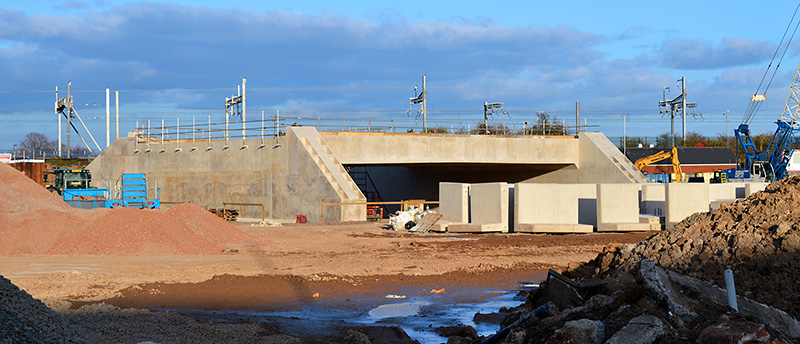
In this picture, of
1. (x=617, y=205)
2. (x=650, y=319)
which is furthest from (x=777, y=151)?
(x=650, y=319)

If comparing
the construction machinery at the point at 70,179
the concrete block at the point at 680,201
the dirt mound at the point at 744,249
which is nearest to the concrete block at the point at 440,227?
the concrete block at the point at 680,201

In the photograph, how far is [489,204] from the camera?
25.0 meters

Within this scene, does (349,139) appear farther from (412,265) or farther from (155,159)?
(412,265)

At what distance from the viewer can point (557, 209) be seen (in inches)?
981

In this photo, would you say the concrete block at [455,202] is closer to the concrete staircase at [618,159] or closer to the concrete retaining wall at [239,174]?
the concrete retaining wall at [239,174]

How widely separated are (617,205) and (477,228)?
4.93m

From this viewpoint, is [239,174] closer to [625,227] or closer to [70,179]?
[70,179]

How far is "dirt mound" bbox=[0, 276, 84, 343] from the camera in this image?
658 cm

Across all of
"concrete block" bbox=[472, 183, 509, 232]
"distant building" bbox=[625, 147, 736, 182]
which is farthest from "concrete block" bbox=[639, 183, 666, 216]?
"distant building" bbox=[625, 147, 736, 182]

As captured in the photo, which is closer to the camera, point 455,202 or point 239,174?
point 455,202

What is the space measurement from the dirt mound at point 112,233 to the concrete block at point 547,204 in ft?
30.1

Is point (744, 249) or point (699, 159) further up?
point (699, 159)

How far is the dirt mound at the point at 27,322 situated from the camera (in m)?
6.58

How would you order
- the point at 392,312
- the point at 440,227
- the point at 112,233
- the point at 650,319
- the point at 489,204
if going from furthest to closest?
the point at 489,204 → the point at 440,227 → the point at 112,233 → the point at 392,312 → the point at 650,319
